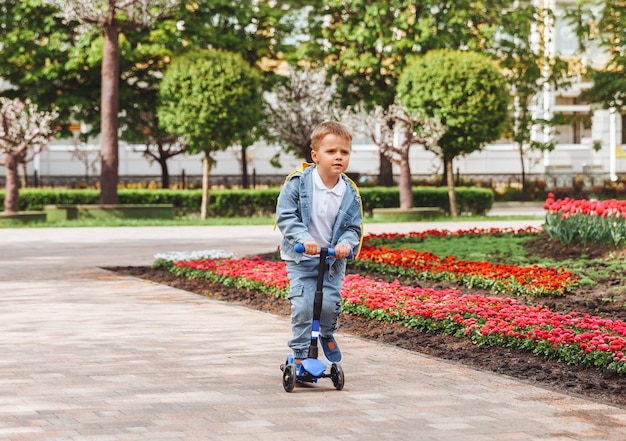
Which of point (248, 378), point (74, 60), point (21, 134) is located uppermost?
point (74, 60)

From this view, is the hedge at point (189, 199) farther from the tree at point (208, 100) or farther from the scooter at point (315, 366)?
the scooter at point (315, 366)

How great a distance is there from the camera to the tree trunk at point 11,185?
2716 cm

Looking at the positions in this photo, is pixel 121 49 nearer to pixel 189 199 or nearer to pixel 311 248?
pixel 189 199

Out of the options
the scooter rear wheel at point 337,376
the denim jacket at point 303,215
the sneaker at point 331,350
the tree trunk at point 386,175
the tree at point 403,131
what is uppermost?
the tree at point 403,131

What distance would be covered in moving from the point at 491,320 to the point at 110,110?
71.6 feet

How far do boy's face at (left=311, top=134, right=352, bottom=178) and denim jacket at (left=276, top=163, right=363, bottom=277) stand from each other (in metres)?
0.14

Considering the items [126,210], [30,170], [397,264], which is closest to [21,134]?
[126,210]

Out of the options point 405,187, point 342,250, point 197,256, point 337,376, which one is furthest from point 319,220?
point 405,187

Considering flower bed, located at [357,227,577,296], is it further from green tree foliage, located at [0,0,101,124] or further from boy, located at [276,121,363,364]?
green tree foliage, located at [0,0,101,124]

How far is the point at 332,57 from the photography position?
115 ft

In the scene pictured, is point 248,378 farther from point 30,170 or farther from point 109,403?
point 30,170

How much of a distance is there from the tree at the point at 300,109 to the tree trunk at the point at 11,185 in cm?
789

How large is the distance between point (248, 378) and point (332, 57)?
94.9 feet

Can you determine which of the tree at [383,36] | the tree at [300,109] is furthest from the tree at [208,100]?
the tree at [383,36]
